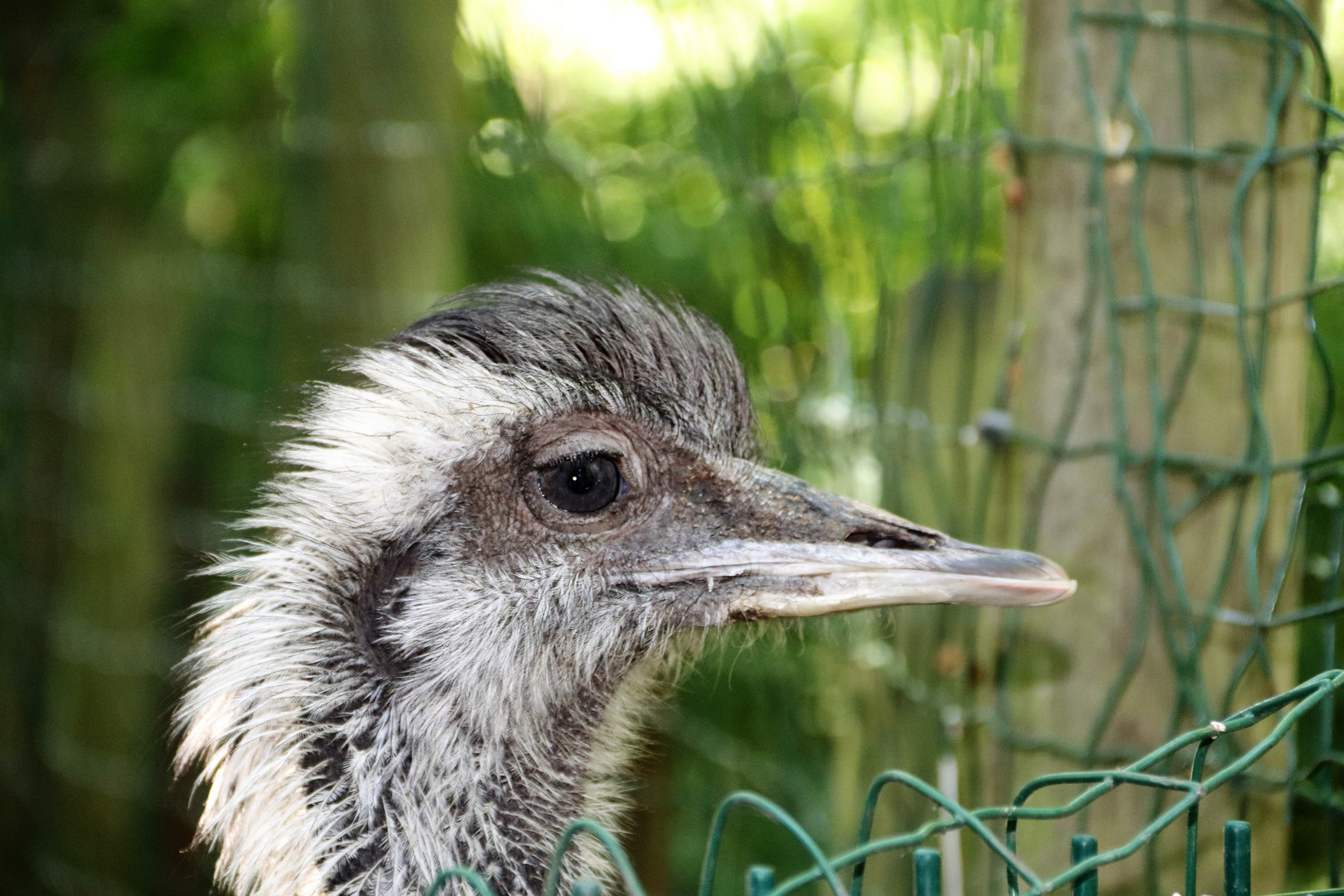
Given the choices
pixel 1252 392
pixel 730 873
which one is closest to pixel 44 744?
pixel 730 873

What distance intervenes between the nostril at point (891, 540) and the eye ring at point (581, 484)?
36cm

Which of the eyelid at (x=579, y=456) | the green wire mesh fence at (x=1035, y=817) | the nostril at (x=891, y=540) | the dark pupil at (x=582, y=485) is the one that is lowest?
the green wire mesh fence at (x=1035, y=817)

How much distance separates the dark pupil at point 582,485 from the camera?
1.97 metres

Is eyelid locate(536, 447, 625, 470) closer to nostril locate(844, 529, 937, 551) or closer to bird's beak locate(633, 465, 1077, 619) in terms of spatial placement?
bird's beak locate(633, 465, 1077, 619)

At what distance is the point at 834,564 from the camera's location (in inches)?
71.7

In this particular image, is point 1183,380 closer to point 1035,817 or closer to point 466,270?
point 1035,817

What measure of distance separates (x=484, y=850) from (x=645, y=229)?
2.97m

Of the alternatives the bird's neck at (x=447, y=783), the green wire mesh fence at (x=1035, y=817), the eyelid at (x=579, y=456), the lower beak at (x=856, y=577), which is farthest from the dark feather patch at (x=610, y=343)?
the green wire mesh fence at (x=1035, y=817)

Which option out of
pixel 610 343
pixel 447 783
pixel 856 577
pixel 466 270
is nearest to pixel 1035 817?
pixel 856 577

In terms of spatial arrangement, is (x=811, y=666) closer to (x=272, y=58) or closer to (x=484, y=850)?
(x=484, y=850)

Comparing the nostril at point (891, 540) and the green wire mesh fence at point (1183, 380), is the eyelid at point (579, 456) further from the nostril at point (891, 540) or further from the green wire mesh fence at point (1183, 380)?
the green wire mesh fence at point (1183, 380)

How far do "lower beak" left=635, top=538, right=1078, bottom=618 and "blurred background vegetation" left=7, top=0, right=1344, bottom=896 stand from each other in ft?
1.03

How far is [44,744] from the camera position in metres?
4.93

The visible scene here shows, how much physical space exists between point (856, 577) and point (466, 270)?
2566mm
